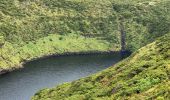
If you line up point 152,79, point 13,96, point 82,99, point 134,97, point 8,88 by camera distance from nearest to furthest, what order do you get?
point 134,97 → point 152,79 → point 82,99 → point 13,96 → point 8,88

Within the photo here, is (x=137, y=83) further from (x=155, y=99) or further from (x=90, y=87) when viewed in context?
(x=90, y=87)

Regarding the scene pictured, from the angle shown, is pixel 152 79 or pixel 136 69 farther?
pixel 136 69

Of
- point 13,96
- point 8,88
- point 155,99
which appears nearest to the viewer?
point 155,99

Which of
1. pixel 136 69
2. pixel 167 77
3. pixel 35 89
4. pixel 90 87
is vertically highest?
pixel 167 77

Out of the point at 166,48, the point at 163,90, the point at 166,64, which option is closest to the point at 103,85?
the point at 166,48

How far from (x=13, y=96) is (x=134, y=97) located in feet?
430

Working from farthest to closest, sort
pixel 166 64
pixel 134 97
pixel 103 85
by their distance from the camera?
pixel 103 85, pixel 166 64, pixel 134 97

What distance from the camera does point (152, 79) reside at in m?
54.1

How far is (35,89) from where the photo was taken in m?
188

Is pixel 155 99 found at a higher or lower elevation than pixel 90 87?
higher

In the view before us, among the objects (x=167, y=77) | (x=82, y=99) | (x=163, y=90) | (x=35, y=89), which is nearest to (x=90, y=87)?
(x=82, y=99)

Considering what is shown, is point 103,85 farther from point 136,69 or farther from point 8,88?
point 8,88

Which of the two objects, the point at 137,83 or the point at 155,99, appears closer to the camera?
the point at 155,99

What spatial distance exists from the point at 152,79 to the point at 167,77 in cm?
357
